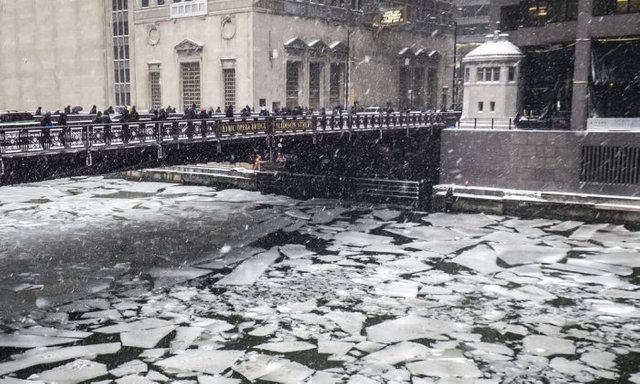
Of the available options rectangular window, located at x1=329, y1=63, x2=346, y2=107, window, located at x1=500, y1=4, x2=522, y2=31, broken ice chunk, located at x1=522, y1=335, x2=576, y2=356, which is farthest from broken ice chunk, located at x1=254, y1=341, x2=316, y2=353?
rectangular window, located at x1=329, y1=63, x2=346, y2=107

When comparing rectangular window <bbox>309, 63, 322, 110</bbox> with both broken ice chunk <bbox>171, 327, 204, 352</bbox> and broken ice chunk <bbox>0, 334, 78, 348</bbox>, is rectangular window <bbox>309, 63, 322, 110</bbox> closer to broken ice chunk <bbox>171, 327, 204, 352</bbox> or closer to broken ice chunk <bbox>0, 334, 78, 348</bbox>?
broken ice chunk <bbox>171, 327, 204, 352</bbox>

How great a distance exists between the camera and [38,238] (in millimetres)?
25812

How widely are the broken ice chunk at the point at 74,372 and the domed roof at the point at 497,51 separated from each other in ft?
119

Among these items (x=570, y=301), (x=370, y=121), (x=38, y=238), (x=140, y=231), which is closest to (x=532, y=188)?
(x=370, y=121)

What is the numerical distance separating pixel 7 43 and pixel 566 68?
5562 cm

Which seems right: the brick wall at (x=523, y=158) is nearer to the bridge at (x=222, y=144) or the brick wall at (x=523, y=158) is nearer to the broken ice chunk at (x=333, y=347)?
the bridge at (x=222, y=144)

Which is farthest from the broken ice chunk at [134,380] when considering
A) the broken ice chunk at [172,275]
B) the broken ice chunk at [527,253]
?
the broken ice chunk at [527,253]

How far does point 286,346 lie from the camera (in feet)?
→ 47.7

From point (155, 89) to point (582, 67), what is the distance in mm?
35808

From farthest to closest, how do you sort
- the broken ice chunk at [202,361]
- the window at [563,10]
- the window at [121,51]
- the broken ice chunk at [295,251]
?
the window at [121,51] → the window at [563,10] → the broken ice chunk at [295,251] → the broken ice chunk at [202,361]

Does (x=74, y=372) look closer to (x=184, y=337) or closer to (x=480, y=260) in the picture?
(x=184, y=337)

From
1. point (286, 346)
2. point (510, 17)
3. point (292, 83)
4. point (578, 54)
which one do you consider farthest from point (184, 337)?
point (292, 83)

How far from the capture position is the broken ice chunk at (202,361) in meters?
13.1

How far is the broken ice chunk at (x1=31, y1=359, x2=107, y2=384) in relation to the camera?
12.5 m
